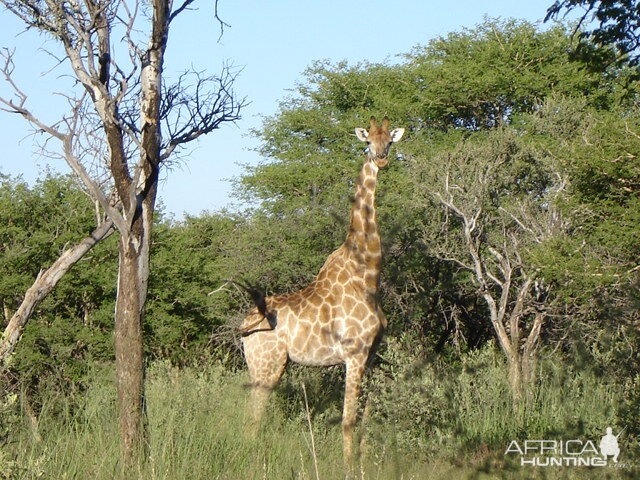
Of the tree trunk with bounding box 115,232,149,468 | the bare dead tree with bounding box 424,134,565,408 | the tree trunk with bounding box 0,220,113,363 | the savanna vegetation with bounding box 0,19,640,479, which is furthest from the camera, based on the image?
the bare dead tree with bounding box 424,134,565,408

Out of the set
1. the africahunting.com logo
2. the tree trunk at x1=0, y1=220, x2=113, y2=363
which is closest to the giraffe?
the africahunting.com logo

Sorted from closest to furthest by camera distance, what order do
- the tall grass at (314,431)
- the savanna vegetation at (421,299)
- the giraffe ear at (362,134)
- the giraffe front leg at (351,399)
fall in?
the tall grass at (314,431) → the savanna vegetation at (421,299) → the giraffe front leg at (351,399) → the giraffe ear at (362,134)

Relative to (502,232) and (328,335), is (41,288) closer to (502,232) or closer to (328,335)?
(328,335)

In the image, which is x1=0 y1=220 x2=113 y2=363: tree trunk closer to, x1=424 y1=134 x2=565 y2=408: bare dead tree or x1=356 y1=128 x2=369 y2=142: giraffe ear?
x1=356 y1=128 x2=369 y2=142: giraffe ear

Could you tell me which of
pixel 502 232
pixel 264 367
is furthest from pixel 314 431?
pixel 502 232

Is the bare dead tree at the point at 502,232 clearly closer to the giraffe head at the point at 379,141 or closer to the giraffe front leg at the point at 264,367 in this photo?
the giraffe front leg at the point at 264,367

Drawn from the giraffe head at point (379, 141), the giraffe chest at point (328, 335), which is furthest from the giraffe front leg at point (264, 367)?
the giraffe head at point (379, 141)

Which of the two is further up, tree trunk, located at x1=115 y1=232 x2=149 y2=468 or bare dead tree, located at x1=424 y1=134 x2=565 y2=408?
bare dead tree, located at x1=424 y1=134 x2=565 y2=408

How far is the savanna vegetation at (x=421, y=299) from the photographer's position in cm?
701

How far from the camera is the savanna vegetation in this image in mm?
7008

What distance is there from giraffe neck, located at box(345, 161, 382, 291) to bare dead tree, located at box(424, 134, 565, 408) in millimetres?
3454

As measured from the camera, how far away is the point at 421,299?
14.0 metres

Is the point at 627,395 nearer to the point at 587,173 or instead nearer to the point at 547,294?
the point at 587,173

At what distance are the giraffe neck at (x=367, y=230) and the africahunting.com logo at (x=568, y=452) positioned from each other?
7.15ft
